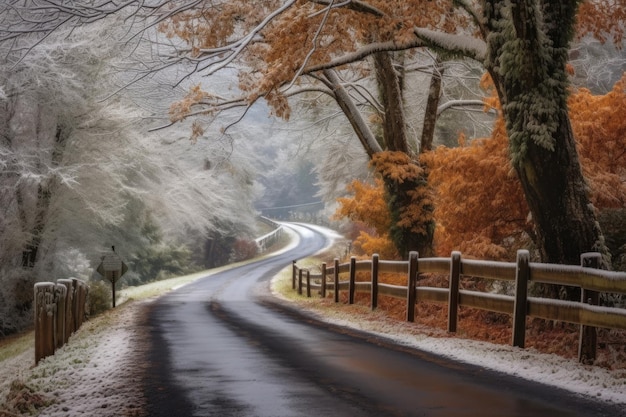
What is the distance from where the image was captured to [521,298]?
9.03 metres

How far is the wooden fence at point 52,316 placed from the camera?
31.1 feet

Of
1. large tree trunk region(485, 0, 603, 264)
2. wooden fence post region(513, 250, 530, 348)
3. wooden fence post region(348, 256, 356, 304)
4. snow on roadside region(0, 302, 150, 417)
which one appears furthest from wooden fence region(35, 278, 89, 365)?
wooden fence post region(348, 256, 356, 304)

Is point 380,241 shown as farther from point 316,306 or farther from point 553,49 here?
point 553,49

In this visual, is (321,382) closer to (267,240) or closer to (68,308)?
(68,308)

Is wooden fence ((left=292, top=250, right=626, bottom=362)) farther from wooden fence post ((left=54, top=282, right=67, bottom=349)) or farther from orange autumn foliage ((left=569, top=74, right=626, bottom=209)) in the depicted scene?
wooden fence post ((left=54, top=282, right=67, bottom=349))

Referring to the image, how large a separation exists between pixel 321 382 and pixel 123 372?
2.30 metres

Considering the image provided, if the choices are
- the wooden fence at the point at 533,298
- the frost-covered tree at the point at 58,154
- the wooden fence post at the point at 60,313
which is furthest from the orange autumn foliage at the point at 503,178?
the frost-covered tree at the point at 58,154

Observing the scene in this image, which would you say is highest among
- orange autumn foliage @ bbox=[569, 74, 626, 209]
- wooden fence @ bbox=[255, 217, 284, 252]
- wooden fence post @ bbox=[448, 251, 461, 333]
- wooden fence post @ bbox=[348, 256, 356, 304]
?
→ orange autumn foliage @ bbox=[569, 74, 626, 209]

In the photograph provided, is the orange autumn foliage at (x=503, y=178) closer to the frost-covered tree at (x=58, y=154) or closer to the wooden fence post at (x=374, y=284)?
the wooden fence post at (x=374, y=284)

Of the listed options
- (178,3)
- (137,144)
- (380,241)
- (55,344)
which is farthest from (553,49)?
(137,144)

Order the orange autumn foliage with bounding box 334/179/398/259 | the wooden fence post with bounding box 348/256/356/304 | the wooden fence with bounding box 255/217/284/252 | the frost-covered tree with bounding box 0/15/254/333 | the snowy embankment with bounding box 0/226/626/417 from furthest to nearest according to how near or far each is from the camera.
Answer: the wooden fence with bounding box 255/217/284/252 < the frost-covered tree with bounding box 0/15/254/333 < the orange autumn foliage with bounding box 334/179/398/259 < the wooden fence post with bounding box 348/256/356/304 < the snowy embankment with bounding box 0/226/626/417

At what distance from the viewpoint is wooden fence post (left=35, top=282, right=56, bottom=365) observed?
943cm

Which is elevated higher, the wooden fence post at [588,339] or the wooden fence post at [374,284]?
the wooden fence post at [588,339]

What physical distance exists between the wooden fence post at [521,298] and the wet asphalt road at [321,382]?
1.26 m
